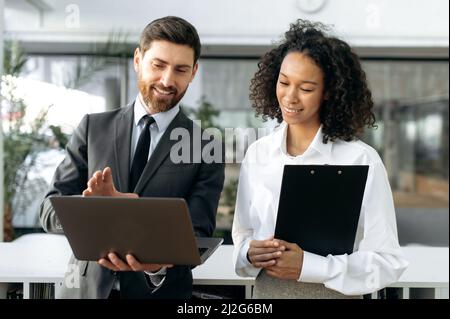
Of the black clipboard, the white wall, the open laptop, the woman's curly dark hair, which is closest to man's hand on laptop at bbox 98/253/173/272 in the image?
the open laptop

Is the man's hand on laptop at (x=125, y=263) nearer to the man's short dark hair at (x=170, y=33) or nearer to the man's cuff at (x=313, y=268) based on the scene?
the man's cuff at (x=313, y=268)

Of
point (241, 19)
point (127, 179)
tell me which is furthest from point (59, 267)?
point (241, 19)

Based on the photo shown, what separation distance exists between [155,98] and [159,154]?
0.34 feet

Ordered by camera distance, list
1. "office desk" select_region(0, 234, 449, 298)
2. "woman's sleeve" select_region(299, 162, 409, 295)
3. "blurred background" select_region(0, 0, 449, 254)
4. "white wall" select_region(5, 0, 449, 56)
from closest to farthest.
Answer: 1. "woman's sleeve" select_region(299, 162, 409, 295)
2. "office desk" select_region(0, 234, 449, 298)
3. "white wall" select_region(5, 0, 449, 56)
4. "blurred background" select_region(0, 0, 449, 254)

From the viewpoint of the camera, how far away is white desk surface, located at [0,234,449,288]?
1312 mm

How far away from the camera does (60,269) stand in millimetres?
1361

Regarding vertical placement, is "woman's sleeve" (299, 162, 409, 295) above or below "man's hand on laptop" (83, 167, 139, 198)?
below

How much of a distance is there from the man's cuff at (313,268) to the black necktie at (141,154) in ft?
1.12

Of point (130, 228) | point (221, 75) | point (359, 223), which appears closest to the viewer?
point (130, 228)

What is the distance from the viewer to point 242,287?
4.47 ft

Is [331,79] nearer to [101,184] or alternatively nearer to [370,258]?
[370,258]

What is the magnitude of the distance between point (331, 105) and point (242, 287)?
52 centimetres

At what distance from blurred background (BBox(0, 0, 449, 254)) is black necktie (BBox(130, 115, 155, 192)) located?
19cm

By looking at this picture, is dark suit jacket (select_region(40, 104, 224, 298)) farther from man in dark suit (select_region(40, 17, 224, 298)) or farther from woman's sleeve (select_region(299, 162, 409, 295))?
woman's sleeve (select_region(299, 162, 409, 295))
